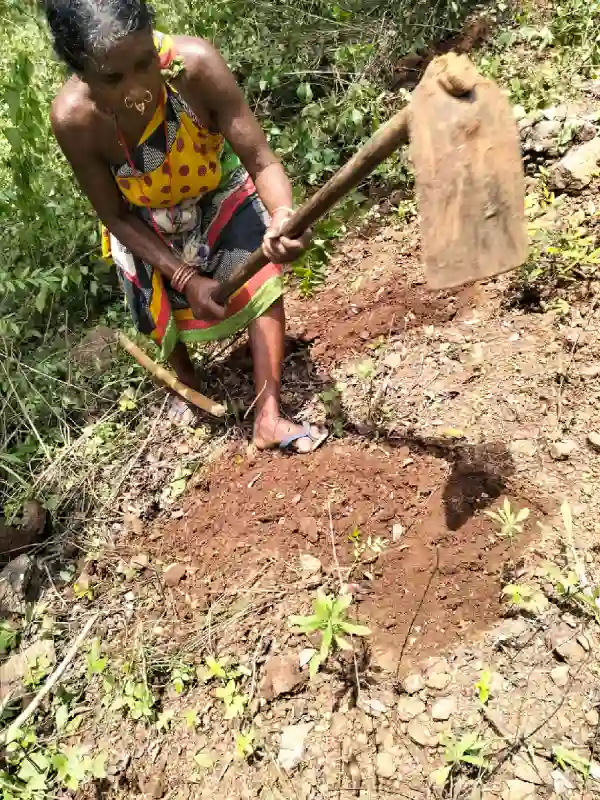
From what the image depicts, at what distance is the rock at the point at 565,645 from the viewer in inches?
59.8

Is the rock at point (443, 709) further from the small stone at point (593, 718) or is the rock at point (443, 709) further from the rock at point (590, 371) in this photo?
the rock at point (590, 371)

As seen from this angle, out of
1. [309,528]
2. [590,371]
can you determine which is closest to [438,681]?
[309,528]

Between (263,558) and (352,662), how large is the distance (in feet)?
1.43

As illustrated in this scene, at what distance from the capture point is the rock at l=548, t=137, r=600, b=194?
2.40 meters

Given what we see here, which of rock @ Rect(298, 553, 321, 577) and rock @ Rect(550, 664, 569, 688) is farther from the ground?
rock @ Rect(298, 553, 321, 577)

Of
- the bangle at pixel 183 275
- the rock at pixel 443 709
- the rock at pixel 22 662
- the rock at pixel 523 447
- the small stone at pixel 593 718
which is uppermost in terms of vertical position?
the bangle at pixel 183 275

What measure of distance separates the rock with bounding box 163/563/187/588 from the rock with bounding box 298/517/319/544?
0.42 metres

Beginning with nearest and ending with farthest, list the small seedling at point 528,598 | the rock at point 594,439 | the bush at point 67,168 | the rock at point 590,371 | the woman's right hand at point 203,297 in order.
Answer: the small seedling at point 528,598
the rock at point 594,439
the rock at point 590,371
the woman's right hand at point 203,297
the bush at point 67,168

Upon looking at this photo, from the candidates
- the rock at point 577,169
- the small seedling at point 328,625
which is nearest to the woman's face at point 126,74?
the small seedling at point 328,625

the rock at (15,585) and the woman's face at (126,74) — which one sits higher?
the woman's face at (126,74)

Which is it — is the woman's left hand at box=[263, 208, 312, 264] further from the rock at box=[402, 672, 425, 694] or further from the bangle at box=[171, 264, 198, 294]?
the rock at box=[402, 672, 425, 694]

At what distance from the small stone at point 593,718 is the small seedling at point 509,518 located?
0.43 metres

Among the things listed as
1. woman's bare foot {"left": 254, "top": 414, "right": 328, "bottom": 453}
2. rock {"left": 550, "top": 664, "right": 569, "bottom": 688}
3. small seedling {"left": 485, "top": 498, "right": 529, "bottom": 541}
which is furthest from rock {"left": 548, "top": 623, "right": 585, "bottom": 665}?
woman's bare foot {"left": 254, "top": 414, "right": 328, "bottom": 453}

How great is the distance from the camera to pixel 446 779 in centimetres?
144
